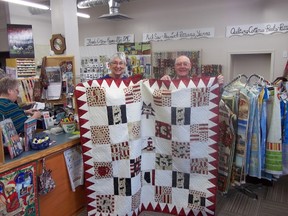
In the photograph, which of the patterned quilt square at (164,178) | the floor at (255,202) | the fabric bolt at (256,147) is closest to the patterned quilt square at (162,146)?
the patterned quilt square at (164,178)

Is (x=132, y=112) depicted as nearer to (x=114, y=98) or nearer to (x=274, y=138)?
(x=114, y=98)

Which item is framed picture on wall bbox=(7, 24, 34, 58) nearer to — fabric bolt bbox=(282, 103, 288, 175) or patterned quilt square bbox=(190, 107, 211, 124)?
patterned quilt square bbox=(190, 107, 211, 124)

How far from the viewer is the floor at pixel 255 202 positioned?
2568mm

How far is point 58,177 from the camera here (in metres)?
2.20

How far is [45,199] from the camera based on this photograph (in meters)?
2.09

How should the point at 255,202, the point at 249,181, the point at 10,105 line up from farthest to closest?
the point at 249,181, the point at 255,202, the point at 10,105

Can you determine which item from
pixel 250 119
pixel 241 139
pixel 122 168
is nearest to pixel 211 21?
pixel 250 119

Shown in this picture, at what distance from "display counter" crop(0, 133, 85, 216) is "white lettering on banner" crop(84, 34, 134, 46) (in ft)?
16.7

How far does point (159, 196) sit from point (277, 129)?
4.65 ft

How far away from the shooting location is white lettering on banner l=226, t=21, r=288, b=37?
524cm

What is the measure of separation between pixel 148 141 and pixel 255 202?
4.67 ft

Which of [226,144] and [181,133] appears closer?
[181,133]

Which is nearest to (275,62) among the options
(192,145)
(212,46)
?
(212,46)

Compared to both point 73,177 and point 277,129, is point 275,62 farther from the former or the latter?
point 73,177
